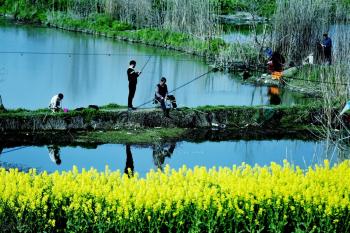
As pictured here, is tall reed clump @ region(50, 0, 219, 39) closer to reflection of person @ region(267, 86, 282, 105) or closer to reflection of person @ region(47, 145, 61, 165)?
reflection of person @ region(267, 86, 282, 105)

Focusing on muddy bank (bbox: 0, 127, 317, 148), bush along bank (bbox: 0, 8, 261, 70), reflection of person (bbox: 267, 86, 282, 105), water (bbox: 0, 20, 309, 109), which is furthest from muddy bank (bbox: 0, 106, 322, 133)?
bush along bank (bbox: 0, 8, 261, 70)

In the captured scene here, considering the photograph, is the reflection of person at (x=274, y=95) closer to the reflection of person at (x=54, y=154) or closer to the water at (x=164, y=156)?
the water at (x=164, y=156)

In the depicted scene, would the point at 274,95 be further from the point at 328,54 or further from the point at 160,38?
the point at 160,38

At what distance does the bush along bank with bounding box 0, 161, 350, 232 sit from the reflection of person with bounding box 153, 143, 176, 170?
667 cm

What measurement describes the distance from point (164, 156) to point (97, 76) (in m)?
13.3

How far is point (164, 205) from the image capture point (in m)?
10.8

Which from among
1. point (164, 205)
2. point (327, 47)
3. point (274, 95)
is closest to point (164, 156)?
point (164, 205)

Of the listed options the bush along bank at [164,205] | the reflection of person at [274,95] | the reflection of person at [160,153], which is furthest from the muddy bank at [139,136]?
the bush along bank at [164,205]

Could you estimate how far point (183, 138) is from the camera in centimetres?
2036

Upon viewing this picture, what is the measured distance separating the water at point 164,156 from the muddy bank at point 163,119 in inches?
49.7

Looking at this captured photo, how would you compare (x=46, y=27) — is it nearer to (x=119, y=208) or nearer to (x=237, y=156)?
(x=237, y=156)

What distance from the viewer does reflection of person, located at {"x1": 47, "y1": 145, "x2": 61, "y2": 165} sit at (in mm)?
18062

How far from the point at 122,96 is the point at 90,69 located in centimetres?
685

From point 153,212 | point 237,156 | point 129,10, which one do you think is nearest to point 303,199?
point 153,212
